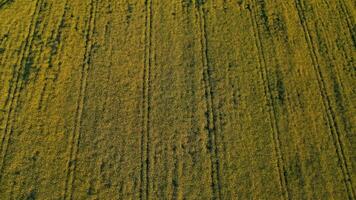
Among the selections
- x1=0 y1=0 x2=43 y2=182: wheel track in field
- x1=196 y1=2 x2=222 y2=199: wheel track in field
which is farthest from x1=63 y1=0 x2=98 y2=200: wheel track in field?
x1=196 y1=2 x2=222 y2=199: wheel track in field

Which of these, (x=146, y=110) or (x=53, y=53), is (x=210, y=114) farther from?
(x=53, y=53)

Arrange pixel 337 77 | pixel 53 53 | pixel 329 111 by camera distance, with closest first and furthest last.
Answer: pixel 329 111 → pixel 337 77 → pixel 53 53

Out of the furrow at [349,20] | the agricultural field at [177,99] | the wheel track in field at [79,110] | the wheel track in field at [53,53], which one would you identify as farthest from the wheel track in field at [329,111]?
the wheel track in field at [53,53]

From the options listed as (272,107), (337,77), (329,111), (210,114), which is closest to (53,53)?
(210,114)

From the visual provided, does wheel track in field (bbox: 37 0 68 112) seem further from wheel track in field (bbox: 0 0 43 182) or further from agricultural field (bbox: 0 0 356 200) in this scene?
wheel track in field (bbox: 0 0 43 182)

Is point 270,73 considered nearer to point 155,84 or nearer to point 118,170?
point 155,84

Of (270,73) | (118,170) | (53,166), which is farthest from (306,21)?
(53,166)
